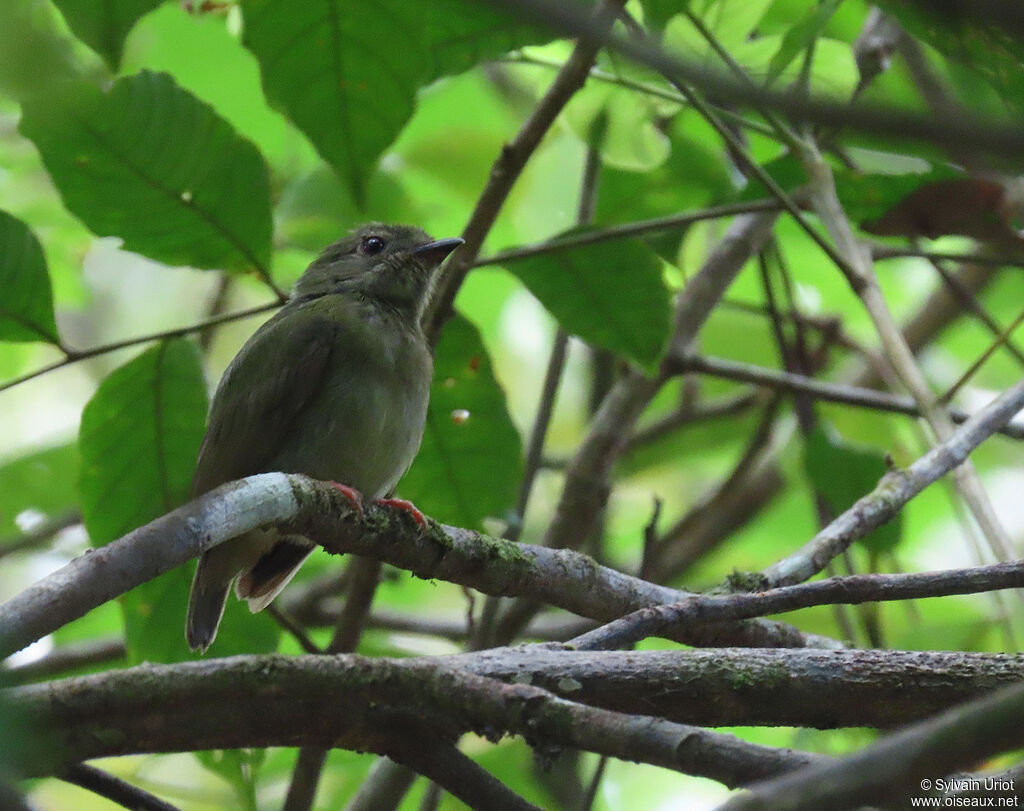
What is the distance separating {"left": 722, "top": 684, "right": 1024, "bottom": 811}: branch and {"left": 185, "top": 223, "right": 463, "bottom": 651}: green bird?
3.11 meters

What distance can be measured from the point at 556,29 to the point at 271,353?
11.7ft

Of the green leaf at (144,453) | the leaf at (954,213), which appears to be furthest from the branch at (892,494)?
the green leaf at (144,453)

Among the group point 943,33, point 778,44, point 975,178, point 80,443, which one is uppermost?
point 778,44

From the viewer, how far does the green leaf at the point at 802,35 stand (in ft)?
11.5

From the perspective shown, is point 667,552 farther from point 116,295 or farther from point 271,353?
point 116,295

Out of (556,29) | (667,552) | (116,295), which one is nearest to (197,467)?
(667,552)

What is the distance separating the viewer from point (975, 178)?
398cm

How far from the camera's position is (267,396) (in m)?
4.23

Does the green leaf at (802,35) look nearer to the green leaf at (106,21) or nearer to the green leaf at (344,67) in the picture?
the green leaf at (344,67)

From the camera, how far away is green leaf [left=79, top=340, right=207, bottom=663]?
12.6ft

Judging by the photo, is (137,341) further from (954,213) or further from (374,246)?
(954,213)

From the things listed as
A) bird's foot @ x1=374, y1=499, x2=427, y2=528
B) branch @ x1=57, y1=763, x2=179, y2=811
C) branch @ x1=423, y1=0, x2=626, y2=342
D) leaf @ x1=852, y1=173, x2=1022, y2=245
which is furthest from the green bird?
branch @ x1=57, y1=763, x2=179, y2=811

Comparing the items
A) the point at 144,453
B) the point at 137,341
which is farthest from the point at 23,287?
the point at 144,453

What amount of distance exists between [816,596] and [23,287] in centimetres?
246
